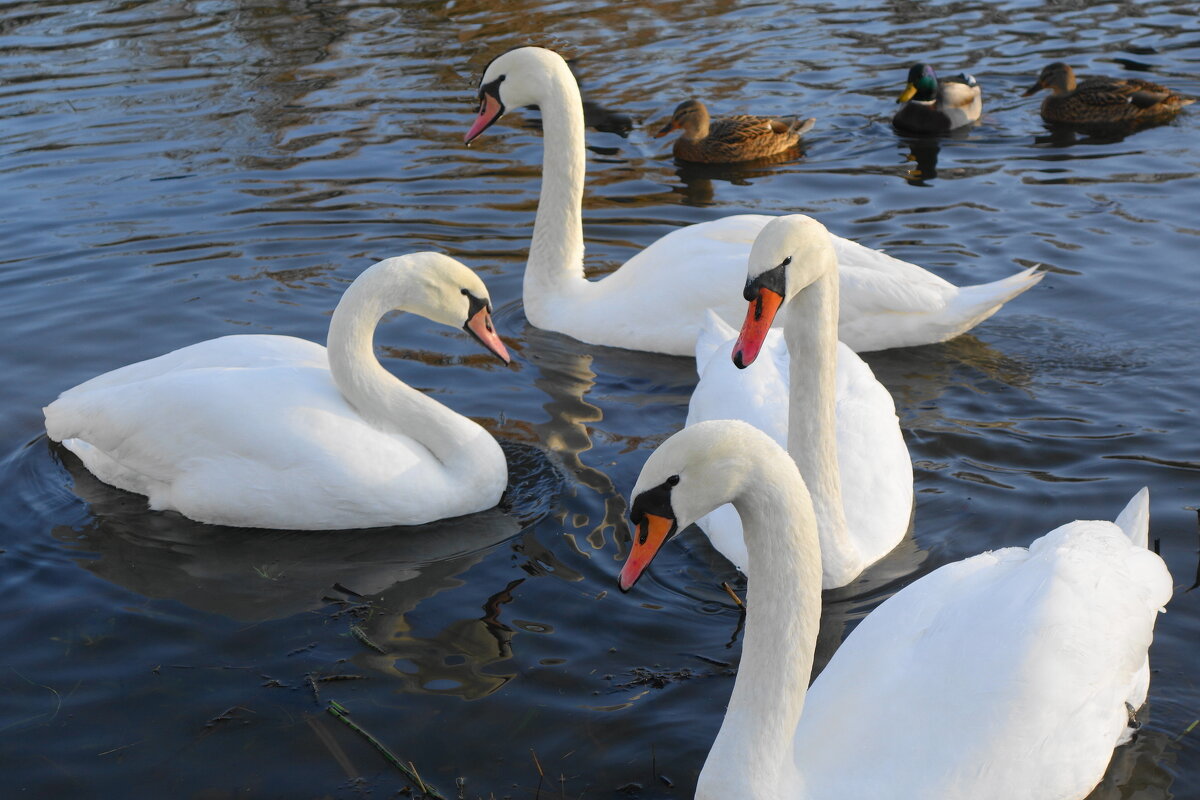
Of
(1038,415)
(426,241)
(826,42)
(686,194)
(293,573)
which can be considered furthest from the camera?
(826,42)

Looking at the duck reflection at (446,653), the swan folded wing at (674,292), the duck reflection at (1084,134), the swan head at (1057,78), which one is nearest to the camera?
the duck reflection at (446,653)

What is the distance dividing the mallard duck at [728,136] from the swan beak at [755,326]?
6.99m

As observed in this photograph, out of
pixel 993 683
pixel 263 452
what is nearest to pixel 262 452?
pixel 263 452

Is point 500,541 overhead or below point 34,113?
below

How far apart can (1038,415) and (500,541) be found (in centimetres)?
296

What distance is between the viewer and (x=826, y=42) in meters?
15.8

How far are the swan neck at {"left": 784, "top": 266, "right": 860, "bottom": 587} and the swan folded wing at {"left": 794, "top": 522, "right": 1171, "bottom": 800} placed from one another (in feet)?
3.37

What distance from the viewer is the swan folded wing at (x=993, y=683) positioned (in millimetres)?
4094

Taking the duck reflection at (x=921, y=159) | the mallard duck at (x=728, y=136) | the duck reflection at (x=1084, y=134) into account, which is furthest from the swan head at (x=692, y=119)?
the duck reflection at (x=1084, y=134)

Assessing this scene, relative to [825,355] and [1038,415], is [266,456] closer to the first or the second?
[825,355]

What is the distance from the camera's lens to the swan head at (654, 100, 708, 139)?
1251 cm

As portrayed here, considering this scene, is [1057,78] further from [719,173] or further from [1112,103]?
[719,173]

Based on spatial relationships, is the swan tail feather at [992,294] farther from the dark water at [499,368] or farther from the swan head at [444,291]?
the swan head at [444,291]

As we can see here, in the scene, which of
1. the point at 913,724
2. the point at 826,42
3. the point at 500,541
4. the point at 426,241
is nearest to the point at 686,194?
the point at 426,241
